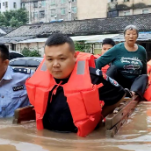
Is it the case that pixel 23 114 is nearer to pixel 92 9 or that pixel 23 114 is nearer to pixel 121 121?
pixel 121 121

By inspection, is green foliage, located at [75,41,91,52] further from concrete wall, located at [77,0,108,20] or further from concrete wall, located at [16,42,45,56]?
concrete wall, located at [77,0,108,20]

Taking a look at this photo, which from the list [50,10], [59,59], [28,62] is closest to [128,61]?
[59,59]

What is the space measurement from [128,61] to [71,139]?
1.95 metres

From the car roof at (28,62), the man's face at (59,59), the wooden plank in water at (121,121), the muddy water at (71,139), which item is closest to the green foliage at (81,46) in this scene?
the car roof at (28,62)

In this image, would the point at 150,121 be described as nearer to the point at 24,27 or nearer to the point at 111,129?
the point at 111,129

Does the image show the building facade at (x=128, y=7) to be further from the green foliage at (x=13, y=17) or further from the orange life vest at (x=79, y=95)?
the orange life vest at (x=79, y=95)

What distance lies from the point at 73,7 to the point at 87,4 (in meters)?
11.8

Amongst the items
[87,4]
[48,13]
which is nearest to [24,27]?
[87,4]

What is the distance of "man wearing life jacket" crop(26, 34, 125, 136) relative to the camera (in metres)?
2.01

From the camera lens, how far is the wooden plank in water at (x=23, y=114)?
234 centimetres

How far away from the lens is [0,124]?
2357mm

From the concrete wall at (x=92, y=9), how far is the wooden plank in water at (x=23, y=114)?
91.3ft

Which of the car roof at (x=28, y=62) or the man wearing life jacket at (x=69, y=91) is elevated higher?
the man wearing life jacket at (x=69, y=91)

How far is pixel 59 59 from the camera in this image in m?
2.01
